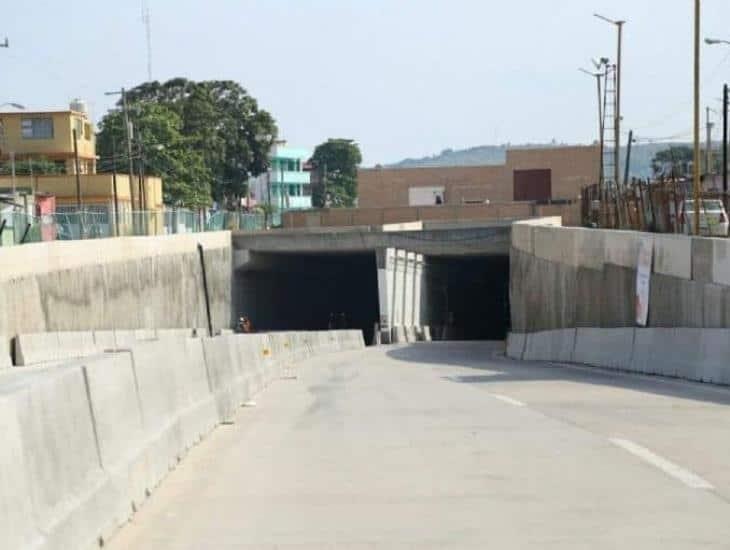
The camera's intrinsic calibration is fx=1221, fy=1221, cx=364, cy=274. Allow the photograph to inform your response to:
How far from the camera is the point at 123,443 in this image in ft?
27.1

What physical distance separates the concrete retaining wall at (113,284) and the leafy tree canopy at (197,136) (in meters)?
36.0

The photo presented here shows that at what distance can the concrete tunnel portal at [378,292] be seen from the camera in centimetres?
7025

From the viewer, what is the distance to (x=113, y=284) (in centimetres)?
4797

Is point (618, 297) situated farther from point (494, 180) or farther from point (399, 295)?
point (494, 180)

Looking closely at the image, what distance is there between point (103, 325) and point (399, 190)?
3157 inches

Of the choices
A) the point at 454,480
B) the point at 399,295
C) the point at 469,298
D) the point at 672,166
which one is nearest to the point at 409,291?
the point at 399,295

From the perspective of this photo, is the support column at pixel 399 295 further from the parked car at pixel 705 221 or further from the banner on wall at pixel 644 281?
the banner on wall at pixel 644 281

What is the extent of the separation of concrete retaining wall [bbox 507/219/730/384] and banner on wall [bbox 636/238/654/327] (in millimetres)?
152

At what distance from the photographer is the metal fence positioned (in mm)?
39281

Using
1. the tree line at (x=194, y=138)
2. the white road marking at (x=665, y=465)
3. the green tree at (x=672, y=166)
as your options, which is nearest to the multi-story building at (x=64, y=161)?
the tree line at (x=194, y=138)

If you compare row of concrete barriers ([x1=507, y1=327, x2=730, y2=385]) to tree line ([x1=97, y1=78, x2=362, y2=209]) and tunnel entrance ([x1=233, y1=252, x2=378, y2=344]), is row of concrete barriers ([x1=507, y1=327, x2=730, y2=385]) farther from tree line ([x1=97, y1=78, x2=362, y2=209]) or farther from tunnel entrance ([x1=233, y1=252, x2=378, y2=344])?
tree line ([x1=97, y1=78, x2=362, y2=209])

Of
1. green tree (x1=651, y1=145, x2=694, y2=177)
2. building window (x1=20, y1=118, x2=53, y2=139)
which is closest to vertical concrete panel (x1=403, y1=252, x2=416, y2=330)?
green tree (x1=651, y1=145, x2=694, y2=177)

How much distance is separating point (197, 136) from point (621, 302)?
87.2 m

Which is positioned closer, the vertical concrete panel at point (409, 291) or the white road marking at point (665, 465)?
the white road marking at point (665, 465)
